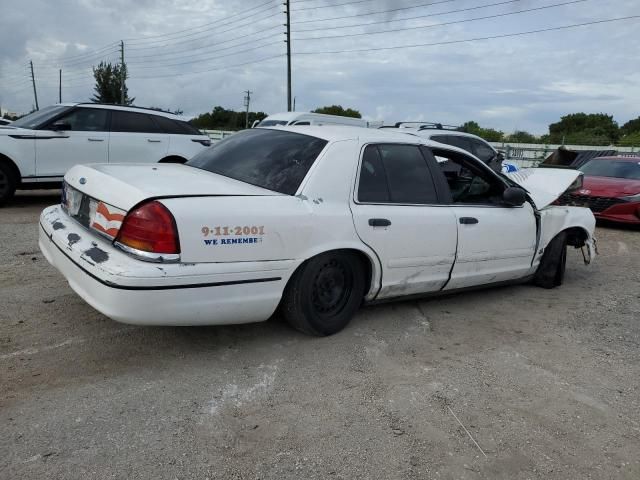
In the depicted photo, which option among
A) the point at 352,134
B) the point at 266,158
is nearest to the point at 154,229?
the point at 266,158

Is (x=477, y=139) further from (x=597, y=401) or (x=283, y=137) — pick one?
(x=597, y=401)

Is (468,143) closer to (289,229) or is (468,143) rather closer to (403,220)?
(403,220)

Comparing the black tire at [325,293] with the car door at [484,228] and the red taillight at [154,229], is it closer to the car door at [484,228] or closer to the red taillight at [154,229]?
the red taillight at [154,229]

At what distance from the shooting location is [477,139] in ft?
34.7

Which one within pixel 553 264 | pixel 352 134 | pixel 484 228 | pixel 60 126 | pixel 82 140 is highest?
pixel 60 126

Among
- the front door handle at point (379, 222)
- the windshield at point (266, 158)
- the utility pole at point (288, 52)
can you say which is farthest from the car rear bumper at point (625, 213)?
the utility pole at point (288, 52)

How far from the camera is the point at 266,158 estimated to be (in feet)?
12.9

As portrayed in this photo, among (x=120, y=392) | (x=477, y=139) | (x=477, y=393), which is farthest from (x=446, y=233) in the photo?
(x=477, y=139)

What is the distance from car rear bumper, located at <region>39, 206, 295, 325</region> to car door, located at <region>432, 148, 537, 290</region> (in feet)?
5.44

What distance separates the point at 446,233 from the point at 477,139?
6.93 meters

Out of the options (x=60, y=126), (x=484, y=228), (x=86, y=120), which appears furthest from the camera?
(x=86, y=120)

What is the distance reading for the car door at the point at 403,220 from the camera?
3.85m

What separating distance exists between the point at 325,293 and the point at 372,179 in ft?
2.89

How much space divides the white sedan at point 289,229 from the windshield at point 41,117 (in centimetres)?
496
